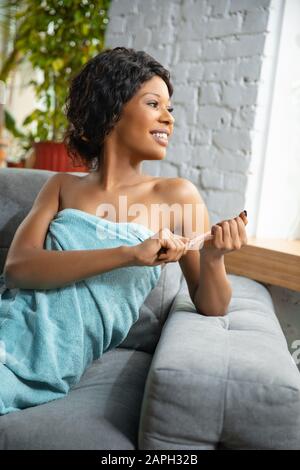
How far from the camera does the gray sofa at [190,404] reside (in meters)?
0.89

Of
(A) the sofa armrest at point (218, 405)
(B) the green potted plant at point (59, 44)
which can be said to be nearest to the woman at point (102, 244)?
(A) the sofa armrest at point (218, 405)

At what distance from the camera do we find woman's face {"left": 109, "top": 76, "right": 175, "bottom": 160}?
1.29 metres

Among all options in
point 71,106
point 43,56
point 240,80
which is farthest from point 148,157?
point 43,56

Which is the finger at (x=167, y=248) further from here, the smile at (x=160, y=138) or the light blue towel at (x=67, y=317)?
the smile at (x=160, y=138)

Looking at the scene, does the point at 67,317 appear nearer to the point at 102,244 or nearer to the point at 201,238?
the point at 102,244

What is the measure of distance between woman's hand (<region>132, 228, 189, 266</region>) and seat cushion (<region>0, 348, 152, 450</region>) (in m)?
0.29

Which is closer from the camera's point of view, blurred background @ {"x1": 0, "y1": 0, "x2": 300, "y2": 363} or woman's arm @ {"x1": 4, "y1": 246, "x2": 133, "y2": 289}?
woman's arm @ {"x1": 4, "y1": 246, "x2": 133, "y2": 289}

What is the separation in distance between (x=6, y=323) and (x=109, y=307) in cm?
24

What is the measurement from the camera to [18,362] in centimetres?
113

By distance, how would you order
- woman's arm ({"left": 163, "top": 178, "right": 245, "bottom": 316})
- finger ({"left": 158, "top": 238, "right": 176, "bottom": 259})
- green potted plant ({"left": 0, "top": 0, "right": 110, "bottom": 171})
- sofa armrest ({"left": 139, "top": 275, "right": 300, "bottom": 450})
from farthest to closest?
green potted plant ({"left": 0, "top": 0, "right": 110, "bottom": 171}), woman's arm ({"left": 163, "top": 178, "right": 245, "bottom": 316}), finger ({"left": 158, "top": 238, "right": 176, "bottom": 259}), sofa armrest ({"left": 139, "top": 275, "right": 300, "bottom": 450})

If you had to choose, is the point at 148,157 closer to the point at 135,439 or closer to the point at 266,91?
the point at 135,439

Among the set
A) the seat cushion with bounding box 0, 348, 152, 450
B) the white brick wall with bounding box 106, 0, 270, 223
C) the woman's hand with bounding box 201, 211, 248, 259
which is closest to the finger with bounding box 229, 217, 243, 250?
the woman's hand with bounding box 201, 211, 248, 259

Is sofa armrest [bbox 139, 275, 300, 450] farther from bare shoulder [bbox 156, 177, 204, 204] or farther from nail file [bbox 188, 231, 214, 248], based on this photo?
bare shoulder [bbox 156, 177, 204, 204]

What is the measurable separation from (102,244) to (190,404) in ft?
1.56
